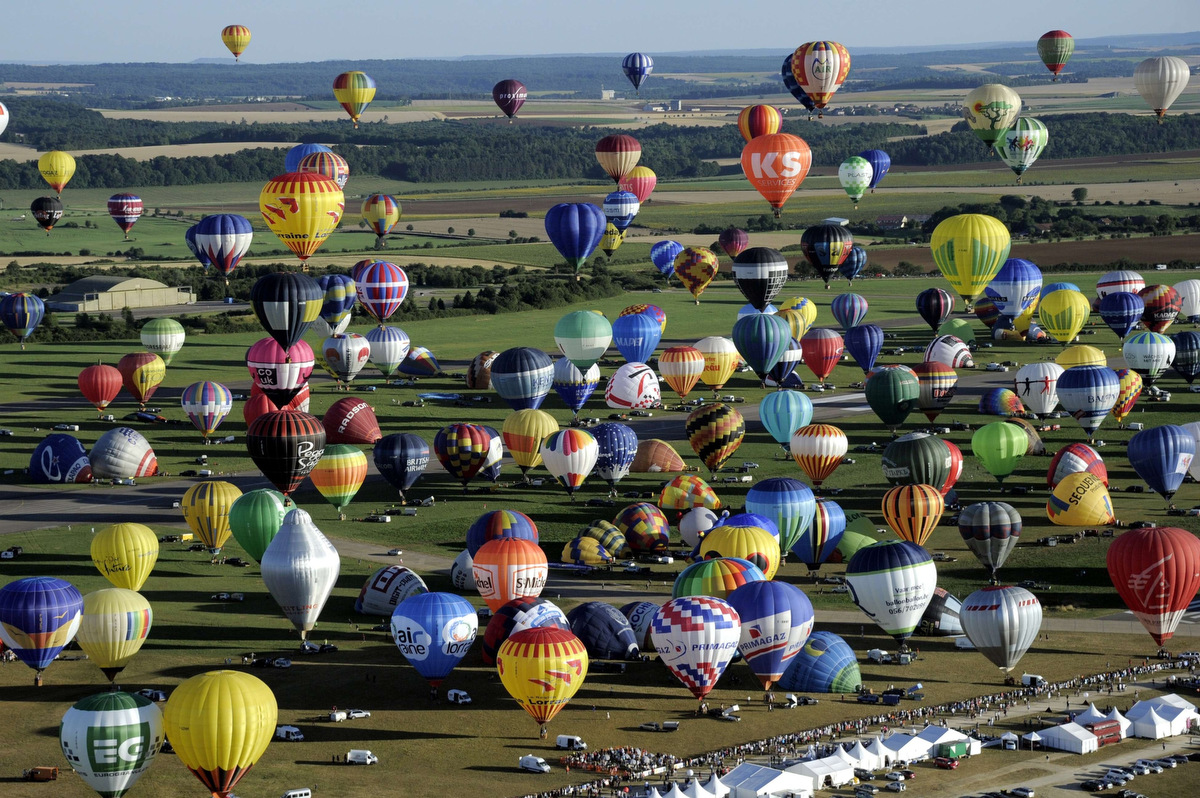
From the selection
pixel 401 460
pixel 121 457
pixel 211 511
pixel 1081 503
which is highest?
pixel 121 457

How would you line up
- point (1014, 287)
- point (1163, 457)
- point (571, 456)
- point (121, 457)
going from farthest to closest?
point (1014, 287) < point (121, 457) < point (571, 456) < point (1163, 457)

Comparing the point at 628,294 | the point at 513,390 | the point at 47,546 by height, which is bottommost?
the point at 47,546

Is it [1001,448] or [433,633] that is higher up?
[1001,448]

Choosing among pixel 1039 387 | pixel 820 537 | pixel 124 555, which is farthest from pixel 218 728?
pixel 1039 387

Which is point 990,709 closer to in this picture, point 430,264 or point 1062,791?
point 1062,791

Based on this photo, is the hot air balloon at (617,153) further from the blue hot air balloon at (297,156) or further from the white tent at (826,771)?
the white tent at (826,771)

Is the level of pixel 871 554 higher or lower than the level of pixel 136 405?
lower

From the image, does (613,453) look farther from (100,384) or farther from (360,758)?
(100,384)

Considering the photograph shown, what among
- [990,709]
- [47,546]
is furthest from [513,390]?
[990,709]

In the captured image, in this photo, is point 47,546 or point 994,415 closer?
point 47,546
